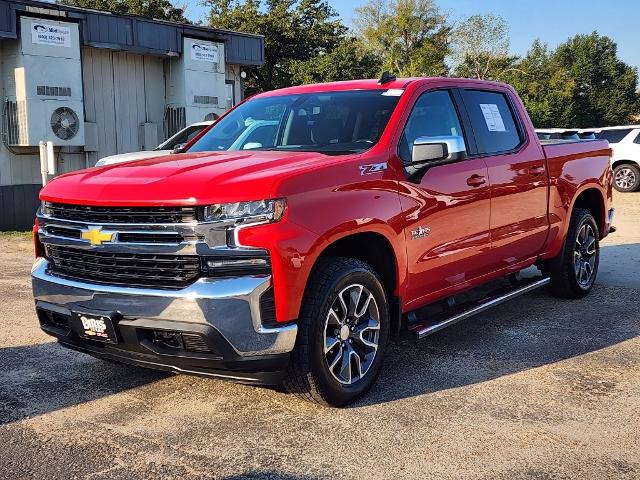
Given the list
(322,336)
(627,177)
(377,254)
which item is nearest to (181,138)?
(377,254)

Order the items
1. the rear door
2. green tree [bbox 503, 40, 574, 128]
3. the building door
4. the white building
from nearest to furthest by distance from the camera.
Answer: the rear door
the white building
the building door
green tree [bbox 503, 40, 574, 128]

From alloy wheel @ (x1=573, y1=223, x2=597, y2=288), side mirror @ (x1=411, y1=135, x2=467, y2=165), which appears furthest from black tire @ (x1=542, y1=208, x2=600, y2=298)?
side mirror @ (x1=411, y1=135, x2=467, y2=165)

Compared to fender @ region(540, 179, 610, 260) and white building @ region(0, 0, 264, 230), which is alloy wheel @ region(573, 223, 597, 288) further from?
white building @ region(0, 0, 264, 230)

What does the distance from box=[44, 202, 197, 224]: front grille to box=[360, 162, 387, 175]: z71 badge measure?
107 cm

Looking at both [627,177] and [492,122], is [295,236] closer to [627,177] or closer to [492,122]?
[492,122]

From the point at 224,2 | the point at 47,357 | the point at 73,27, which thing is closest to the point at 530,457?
the point at 47,357

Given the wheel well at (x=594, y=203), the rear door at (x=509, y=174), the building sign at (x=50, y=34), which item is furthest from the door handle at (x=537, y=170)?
the building sign at (x=50, y=34)

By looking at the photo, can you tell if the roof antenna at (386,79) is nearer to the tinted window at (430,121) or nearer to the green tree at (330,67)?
the tinted window at (430,121)

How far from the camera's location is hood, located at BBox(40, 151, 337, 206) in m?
3.43

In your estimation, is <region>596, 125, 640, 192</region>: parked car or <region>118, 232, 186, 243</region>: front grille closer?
<region>118, 232, 186, 243</region>: front grille

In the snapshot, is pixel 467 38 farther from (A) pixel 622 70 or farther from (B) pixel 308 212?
(B) pixel 308 212

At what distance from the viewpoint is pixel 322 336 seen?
370 cm

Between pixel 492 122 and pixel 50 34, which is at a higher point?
pixel 50 34

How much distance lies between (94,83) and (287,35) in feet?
74.0
